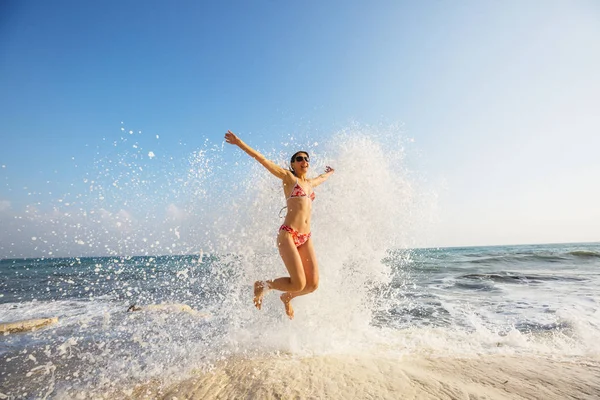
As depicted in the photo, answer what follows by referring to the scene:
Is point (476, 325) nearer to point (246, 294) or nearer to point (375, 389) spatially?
point (375, 389)

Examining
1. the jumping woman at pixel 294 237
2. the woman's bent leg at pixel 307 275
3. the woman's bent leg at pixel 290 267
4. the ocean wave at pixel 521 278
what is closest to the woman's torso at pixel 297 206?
the jumping woman at pixel 294 237

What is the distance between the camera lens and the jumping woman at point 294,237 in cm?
498

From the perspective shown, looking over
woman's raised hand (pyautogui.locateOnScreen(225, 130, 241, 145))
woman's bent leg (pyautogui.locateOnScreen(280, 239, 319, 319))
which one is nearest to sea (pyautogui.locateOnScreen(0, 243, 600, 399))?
woman's bent leg (pyautogui.locateOnScreen(280, 239, 319, 319))

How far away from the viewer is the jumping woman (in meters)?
4.98

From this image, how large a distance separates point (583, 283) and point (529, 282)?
1821mm

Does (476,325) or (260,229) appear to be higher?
(260,229)

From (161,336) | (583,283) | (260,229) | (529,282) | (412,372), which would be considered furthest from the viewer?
(529,282)

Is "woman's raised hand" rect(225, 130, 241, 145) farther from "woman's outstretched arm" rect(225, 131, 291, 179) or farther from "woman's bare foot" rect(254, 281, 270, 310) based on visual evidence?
"woman's bare foot" rect(254, 281, 270, 310)

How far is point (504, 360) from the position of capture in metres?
4.68

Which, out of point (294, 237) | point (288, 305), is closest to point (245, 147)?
point (294, 237)

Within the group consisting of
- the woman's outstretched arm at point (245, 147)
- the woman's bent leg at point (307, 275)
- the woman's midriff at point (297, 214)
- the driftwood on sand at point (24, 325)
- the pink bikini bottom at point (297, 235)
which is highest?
the woman's outstretched arm at point (245, 147)

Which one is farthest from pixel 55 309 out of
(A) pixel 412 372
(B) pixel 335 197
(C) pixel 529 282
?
(C) pixel 529 282

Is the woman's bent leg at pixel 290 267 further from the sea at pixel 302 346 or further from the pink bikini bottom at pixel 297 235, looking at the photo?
the sea at pixel 302 346

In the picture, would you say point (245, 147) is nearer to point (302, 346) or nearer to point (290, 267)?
point (290, 267)
